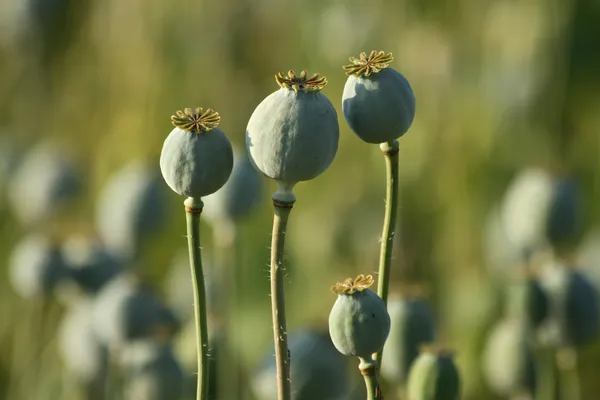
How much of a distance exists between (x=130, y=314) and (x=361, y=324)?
60 cm

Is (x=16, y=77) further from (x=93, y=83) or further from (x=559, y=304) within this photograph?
Answer: (x=559, y=304)

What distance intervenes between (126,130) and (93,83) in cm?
56

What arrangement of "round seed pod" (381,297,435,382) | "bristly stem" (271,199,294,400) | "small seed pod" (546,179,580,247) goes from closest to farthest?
"bristly stem" (271,199,294,400) → "round seed pod" (381,297,435,382) → "small seed pod" (546,179,580,247)

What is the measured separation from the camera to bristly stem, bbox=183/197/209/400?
624 millimetres

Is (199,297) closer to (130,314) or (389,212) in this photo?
(389,212)

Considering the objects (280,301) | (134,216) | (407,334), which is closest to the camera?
(280,301)

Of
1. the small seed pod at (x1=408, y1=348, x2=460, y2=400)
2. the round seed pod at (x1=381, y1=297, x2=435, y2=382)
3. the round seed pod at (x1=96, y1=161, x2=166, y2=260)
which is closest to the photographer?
the small seed pod at (x1=408, y1=348, x2=460, y2=400)

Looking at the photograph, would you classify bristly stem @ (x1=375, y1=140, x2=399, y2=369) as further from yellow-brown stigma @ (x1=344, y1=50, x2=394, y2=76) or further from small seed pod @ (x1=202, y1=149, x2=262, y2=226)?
small seed pod @ (x1=202, y1=149, x2=262, y2=226)

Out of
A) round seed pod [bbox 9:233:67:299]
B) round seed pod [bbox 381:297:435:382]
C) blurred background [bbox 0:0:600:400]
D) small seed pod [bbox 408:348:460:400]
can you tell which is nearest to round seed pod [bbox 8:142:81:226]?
blurred background [bbox 0:0:600:400]

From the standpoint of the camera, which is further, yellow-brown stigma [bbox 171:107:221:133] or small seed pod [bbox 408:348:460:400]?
small seed pod [bbox 408:348:460:400]

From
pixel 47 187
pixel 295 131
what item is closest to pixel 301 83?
pixel 295 131

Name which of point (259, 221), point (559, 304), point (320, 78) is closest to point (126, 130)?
point (259, 221)

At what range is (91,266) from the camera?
1.34m

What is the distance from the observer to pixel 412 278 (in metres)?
2.01
